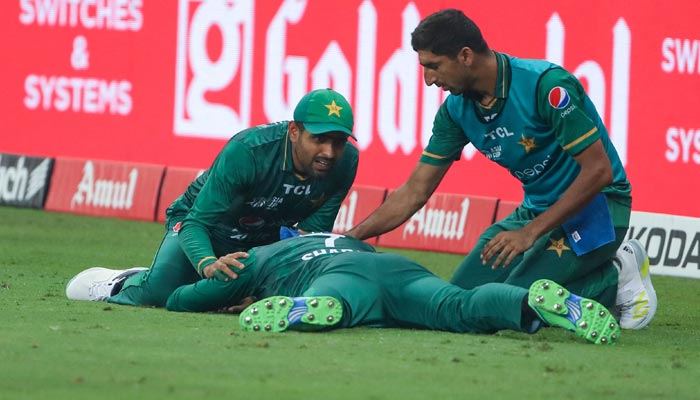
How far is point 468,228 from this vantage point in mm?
12016

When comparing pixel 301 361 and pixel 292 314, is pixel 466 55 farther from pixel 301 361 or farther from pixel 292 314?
pixel 301 361

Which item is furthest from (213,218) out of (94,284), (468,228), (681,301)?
(468,228)

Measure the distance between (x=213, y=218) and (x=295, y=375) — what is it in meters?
2.16

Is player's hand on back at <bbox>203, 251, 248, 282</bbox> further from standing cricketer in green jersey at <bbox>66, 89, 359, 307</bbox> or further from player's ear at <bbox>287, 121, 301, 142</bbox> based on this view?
player's ear at <bbox>287, 121, 301, 142</bbox>

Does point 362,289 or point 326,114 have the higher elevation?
point 326,114

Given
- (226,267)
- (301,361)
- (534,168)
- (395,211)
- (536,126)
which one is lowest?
(301,361)

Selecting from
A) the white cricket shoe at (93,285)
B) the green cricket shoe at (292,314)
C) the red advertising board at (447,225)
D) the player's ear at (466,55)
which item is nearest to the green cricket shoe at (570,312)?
the green cricket shoe at (292,314)

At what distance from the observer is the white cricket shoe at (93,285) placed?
7.73 meters

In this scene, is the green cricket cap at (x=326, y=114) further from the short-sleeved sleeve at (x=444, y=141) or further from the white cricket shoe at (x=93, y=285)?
the white cricket shoe at (x=93, y=285)

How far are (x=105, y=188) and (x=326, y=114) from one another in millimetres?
7460

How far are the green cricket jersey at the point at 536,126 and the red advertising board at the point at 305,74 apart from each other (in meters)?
4.03

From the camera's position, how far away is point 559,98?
6.79 m

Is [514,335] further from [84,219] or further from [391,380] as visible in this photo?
[84,219]

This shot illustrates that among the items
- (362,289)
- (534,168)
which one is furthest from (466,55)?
(362,289)
